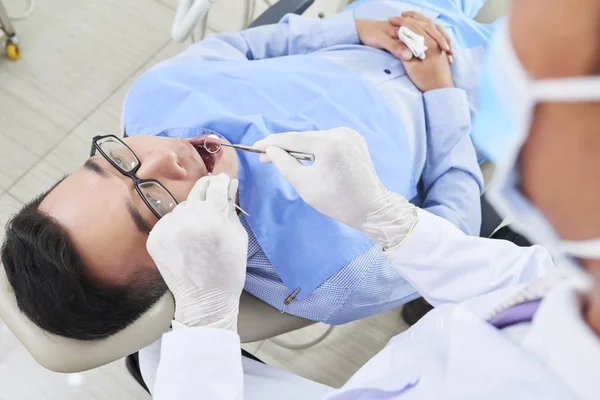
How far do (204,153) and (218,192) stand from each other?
225 millimetres

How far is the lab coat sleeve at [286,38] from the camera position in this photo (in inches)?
57.6

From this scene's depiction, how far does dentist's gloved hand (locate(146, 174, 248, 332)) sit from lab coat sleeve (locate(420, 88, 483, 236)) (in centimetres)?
59


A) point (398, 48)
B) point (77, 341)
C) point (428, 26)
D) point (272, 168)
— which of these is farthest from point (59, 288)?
point (428, 26)

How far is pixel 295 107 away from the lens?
1312 mm

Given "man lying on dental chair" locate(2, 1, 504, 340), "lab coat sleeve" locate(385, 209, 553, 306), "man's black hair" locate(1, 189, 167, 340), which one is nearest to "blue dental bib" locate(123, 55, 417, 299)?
"man lying on dental chair" locate(2, 1, 504, 340)

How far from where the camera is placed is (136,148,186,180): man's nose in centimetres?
100

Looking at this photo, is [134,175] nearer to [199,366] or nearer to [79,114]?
[199,366]

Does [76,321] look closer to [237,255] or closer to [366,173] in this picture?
[237,255]

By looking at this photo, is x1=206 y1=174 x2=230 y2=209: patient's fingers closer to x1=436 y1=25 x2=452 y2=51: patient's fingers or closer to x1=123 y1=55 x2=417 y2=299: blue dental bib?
x1=123 y1=55 x2=417 y2=299: blue dental bib

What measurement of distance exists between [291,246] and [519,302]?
606 millimetres

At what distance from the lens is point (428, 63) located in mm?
1451

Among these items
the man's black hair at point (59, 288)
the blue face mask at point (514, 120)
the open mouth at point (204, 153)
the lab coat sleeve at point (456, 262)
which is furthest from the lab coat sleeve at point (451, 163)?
the blue face mask at point (514, 120)

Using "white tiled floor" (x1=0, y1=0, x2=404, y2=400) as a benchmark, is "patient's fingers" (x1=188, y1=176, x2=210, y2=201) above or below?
above

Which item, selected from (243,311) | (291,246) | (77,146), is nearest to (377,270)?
(291,246)
